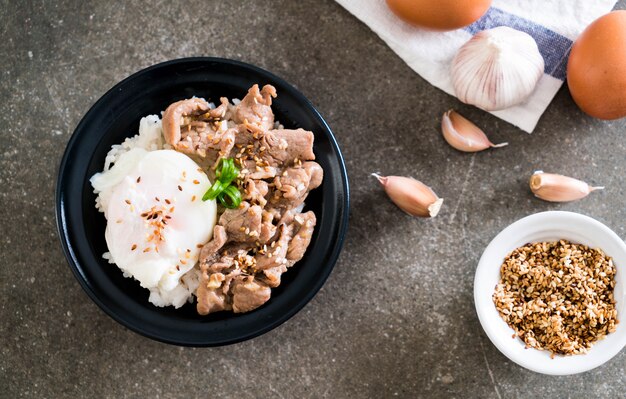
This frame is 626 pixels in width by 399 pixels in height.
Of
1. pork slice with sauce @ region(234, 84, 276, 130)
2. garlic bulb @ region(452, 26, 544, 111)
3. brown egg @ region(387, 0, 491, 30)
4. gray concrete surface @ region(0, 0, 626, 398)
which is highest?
brown egg @ region(387, 0, 491, 30)

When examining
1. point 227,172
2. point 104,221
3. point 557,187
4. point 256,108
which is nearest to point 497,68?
point 557,187

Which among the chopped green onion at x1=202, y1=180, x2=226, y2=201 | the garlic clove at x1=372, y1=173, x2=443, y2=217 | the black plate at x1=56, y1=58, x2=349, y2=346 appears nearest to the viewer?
the chopped green onion at x1=202, y1=180, x2=226, y2=201

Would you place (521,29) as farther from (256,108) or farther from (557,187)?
(256,108)

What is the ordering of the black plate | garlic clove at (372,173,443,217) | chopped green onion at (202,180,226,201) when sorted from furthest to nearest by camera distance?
garlic clove at (372,173,443,217) < the black plate < chopped green onion at (202,180,226,201)

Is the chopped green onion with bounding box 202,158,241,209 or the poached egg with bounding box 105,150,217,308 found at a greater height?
the chopped green onion with bounding box 202,158,241,209

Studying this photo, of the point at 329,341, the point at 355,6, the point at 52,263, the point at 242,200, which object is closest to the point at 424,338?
the point at 329,341

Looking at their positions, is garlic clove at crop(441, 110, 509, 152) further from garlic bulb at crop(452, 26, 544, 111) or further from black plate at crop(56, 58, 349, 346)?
black plate at crop(56, 58, 349, 346)

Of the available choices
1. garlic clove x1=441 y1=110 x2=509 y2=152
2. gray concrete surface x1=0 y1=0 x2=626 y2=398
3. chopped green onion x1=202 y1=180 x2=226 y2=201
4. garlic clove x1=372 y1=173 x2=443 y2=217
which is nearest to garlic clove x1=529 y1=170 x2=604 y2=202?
gray concrete surface x1=0 y1=0 x2=626 y2=398
